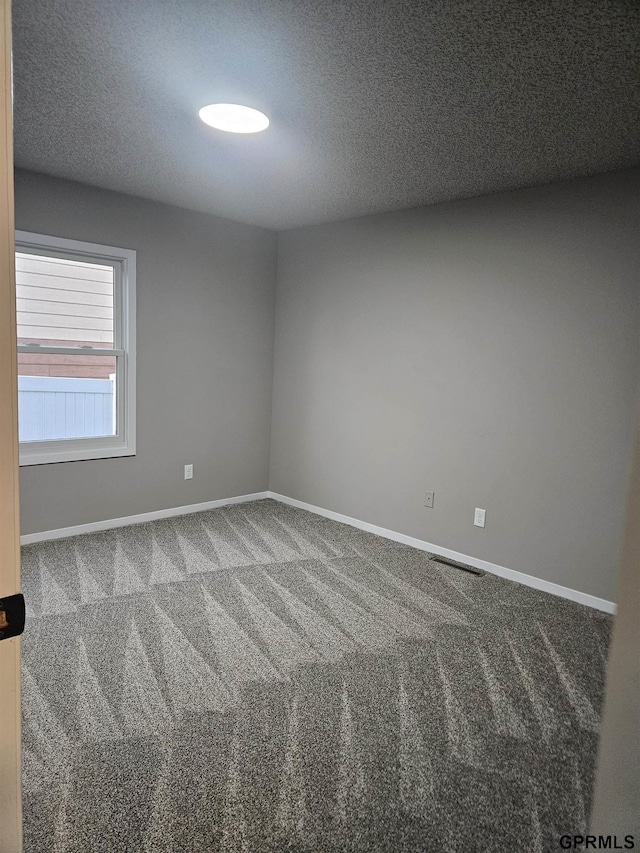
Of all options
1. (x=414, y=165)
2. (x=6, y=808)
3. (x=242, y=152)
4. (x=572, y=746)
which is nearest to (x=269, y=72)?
(x=242, y=152)

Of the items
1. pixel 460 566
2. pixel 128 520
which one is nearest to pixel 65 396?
pixel 128 520

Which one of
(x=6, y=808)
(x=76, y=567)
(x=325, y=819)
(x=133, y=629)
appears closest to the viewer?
(x=6, y=808)

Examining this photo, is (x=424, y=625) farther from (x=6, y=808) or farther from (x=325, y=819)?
(x=6, y=808)

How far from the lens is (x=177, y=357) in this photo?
4430 millimetres

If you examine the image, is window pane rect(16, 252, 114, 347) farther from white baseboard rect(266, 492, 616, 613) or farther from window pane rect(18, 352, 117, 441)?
white baseboard rect(266, 492, 616, 613)

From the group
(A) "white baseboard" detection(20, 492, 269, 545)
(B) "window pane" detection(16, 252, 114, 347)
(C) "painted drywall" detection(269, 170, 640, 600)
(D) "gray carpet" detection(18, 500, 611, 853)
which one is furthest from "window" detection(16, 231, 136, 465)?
(C) "painted drywall" detection(269, 170, 640, 600)

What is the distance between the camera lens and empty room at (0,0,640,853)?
1.71 metres

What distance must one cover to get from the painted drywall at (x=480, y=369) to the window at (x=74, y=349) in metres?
1.47

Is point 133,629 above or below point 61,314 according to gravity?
below

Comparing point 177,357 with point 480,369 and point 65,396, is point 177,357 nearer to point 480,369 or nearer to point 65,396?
point 65,396

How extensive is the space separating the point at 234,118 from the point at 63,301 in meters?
1.99

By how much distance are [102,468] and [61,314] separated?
113 centimetres

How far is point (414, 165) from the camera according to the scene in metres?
3.09

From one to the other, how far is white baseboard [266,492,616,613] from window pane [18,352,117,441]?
1840 mm
